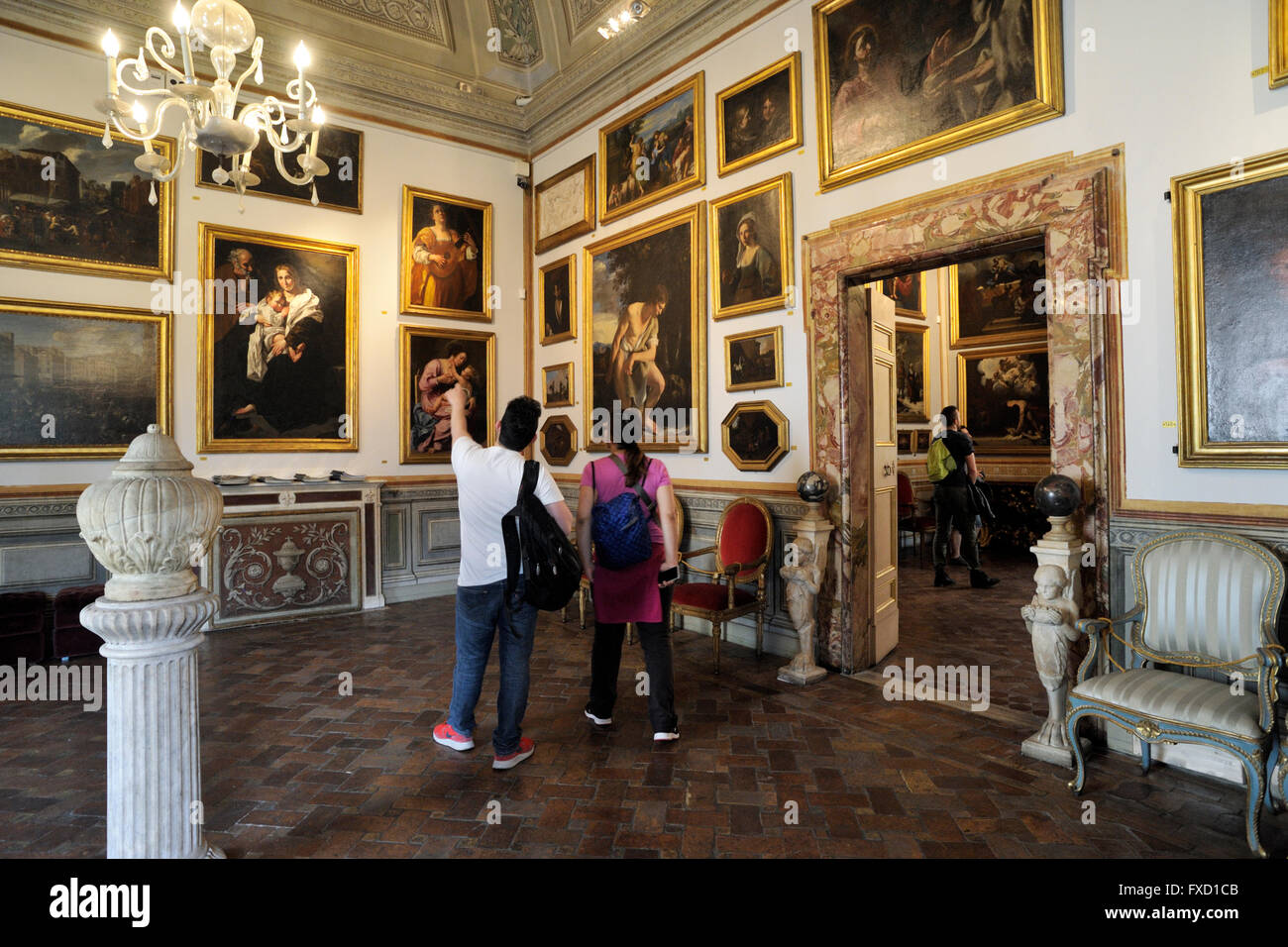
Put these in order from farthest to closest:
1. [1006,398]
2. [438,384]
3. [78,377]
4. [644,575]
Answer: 1. [1006,398]
2. [438,384]
3. [78,377]
4. [644,575]

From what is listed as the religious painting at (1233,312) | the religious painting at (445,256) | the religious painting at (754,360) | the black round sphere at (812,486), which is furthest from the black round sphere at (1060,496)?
the religious painting at (445,256)

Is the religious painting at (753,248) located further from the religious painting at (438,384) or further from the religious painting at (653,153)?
the religious painting at (438,384)

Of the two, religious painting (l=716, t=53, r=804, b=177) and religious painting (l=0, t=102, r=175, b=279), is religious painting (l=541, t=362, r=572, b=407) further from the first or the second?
religious painting (l=0, t=102, r=175, b=279)

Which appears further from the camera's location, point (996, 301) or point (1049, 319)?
point (996, 301)

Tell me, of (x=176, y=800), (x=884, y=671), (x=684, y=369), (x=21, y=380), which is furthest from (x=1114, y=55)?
(x=21, y=380)

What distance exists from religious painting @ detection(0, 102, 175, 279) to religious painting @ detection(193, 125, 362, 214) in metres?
0.84

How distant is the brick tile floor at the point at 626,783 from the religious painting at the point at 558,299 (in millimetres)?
4990

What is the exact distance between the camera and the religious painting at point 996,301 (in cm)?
1104

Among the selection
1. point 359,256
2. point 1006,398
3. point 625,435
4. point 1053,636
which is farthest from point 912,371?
point 625,435

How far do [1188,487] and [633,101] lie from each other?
6.66 m

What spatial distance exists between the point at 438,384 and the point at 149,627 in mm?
6655

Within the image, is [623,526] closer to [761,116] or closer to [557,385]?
[761,116]

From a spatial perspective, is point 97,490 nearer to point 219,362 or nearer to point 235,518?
point 235,518

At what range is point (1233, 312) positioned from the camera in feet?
11.5
